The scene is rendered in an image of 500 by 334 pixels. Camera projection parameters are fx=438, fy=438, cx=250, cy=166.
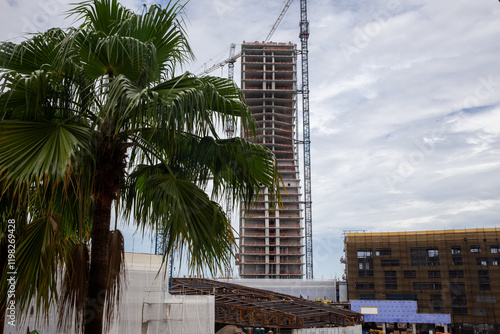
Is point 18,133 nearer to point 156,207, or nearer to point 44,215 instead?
point 44,215

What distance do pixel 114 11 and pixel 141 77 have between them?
938mm

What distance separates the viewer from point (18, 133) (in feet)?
14.3

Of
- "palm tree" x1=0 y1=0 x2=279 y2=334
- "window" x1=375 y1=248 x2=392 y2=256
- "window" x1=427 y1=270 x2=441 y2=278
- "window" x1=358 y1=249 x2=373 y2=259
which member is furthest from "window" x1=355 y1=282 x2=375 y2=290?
"palm tree" x1=0 y1=0 x2=279 y2=334

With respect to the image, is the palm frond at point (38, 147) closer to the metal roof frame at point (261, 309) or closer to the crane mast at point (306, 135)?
the metal roof frame at point (261, 309)

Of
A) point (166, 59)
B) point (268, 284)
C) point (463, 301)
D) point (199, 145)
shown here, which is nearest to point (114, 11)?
point (166, 59)

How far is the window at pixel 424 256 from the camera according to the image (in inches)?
2408

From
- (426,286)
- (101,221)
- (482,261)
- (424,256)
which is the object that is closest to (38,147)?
(101,221)

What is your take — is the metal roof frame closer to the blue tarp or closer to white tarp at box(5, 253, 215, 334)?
white tarp at box(5, 253, 215, 334)

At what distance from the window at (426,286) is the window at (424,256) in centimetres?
261

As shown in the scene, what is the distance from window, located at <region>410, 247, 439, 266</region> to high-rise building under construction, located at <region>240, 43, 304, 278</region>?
22479 mm

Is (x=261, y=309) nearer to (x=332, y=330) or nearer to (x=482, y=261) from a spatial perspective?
(x=332, y=330)

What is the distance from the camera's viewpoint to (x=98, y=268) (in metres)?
5.10

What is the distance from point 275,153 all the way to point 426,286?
125ft

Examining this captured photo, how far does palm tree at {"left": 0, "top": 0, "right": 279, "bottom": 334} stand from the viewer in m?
4.35
